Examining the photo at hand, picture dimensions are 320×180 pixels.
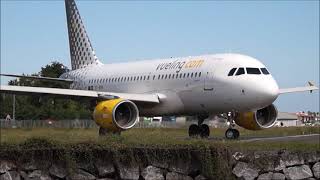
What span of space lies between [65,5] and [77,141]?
29.6 m

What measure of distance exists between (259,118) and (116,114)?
256 inches

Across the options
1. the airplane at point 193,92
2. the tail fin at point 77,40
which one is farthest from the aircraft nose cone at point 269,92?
the tail fin at point 77,40

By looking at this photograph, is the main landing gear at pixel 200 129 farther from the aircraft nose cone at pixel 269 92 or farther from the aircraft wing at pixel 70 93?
the aircraft nose cone at pixel 269 92

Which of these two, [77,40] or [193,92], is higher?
[77,40]

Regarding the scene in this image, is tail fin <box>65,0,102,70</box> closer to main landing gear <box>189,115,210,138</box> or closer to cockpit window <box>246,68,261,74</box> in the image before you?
main landing gear <box>189,115,210,138</box>

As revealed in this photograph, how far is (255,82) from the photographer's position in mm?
22266

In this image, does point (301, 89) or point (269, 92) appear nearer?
point (269, 92)

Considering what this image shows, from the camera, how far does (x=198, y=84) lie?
939 inches

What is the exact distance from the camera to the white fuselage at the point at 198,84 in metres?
22.2

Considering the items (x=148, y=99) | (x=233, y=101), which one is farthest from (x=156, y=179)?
(x=148, y=99)

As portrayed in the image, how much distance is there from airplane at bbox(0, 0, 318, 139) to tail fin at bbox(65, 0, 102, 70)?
738cm

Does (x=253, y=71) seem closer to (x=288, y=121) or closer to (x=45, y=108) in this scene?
(x=288, y=121)

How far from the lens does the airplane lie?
2197 centimetres

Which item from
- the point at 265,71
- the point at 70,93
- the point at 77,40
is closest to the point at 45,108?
the point at 77,40
